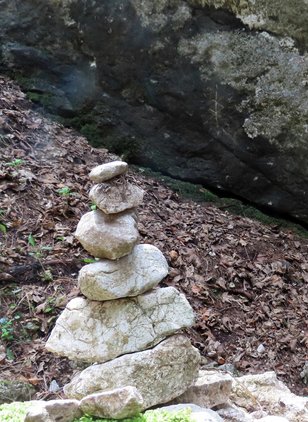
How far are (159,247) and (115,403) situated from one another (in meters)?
2.81

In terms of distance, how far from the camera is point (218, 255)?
226 inches

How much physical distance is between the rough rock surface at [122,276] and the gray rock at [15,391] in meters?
1.14

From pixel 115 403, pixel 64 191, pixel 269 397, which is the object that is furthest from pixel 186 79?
pixel 115 403

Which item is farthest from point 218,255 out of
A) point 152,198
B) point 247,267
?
point 152,198

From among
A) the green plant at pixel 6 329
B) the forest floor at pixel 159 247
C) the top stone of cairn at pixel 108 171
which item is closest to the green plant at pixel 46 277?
the forest floor at pixel 159 247

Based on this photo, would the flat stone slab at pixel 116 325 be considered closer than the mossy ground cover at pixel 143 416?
No

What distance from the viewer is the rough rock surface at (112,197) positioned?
2994 millimetres

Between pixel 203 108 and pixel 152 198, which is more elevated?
pixel 203 108

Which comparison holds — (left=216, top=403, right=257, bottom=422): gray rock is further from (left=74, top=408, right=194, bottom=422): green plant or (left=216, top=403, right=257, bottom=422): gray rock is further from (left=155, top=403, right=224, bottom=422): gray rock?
(left=74, top=408, right=194, bottom=422): green plant

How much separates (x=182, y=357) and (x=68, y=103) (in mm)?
4361

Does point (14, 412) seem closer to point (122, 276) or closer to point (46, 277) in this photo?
point (122, 276)

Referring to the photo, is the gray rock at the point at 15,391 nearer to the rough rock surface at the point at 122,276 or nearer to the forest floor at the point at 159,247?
the forest floor at the point at 159,247

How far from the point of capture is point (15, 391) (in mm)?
3881

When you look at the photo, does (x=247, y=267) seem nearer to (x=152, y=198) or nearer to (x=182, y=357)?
(x=152, y=198)
